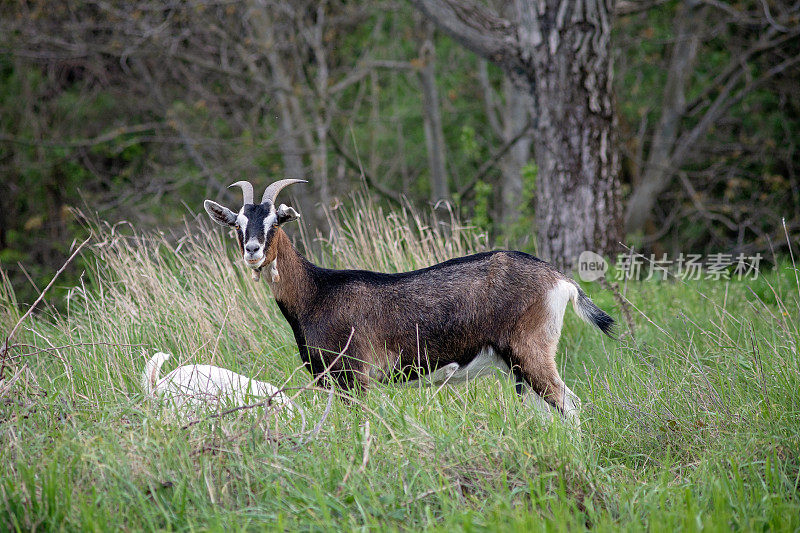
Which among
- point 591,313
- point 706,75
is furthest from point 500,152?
point 591,313

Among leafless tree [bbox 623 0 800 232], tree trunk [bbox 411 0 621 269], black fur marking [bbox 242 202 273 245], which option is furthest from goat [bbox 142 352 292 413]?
leafless tree [bbox 623 0 800 232]

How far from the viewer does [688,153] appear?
12.8m

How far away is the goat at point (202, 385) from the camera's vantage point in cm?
398

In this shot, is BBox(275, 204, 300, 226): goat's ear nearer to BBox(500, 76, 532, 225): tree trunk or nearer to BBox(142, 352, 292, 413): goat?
BBox(142, 352, 292, 413): goat

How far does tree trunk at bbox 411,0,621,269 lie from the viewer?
23.8 feet

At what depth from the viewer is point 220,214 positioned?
478cm

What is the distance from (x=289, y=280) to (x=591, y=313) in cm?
190

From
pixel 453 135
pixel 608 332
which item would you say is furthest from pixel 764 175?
pixel 608 332

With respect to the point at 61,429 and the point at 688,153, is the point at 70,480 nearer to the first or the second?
the point at 61,429

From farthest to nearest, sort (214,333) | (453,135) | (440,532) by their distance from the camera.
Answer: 1. (453,135)
2. (214,333)
3. (440,532)

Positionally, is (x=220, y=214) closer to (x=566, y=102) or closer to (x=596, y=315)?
(x=596, y=315)

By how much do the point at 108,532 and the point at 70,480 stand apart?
1.47ft

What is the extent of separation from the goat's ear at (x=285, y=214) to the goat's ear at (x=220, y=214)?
0.31m

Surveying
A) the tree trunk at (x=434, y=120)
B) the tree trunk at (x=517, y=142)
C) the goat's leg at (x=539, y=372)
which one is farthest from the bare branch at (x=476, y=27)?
the tree trunk at (x=517, y=142)
